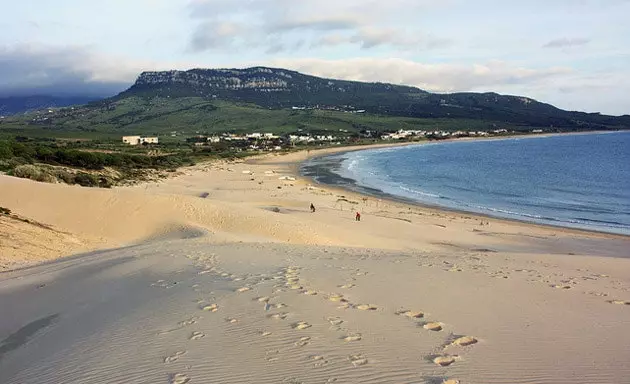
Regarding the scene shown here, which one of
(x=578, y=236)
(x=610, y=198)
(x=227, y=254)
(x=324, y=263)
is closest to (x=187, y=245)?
(x=227, y=254)

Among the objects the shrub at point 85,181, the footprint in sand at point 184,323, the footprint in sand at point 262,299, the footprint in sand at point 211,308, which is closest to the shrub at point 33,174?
the shrub at point 85,181

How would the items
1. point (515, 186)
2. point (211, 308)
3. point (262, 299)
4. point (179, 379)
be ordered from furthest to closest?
point (515, 186), point (262, 299), point (211, 308), point (179, 379)

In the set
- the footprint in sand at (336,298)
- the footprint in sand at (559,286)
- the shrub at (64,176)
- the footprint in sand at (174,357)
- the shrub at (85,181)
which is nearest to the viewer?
the footprint in sand at (174,357)

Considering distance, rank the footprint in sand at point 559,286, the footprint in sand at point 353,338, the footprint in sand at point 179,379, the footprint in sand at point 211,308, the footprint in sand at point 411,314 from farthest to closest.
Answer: the footprint in sand at point 559,286 → the footprint in sand at point 211,308 → the footprint in sand at point 411,314 → the footprint in sand at point 353,338 → the footprint in sand at point 179,379

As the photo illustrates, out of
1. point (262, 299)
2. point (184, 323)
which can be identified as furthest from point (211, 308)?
point (262, 299)

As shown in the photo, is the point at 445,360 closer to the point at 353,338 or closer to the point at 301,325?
the point at 353,338

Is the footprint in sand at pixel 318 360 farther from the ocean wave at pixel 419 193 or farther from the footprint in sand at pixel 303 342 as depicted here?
the ocean wave at pixel 419 193

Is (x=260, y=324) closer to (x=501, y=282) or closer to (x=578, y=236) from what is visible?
(x=501, y=282)

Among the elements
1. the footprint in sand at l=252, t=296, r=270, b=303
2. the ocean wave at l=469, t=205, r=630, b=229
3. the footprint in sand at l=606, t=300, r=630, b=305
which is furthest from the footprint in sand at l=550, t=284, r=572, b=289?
the ocean wave at l=469, t=205, r=630, b=229
